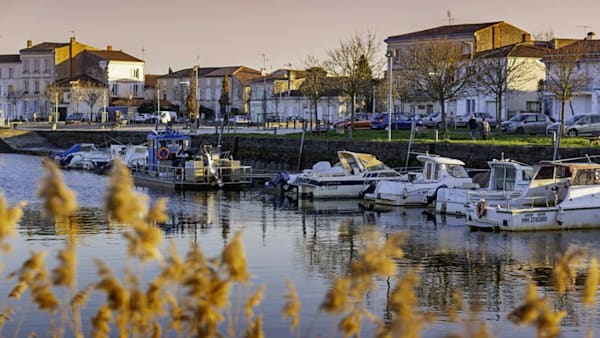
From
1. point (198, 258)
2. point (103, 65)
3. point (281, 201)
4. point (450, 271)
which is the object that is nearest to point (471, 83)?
point (281, 201)

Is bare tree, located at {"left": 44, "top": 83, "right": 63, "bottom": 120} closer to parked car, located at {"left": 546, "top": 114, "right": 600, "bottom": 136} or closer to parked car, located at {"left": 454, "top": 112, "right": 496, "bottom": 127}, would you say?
parked car, located at {"left": 454, "top": 112, "right": 496, "bottom": 127}

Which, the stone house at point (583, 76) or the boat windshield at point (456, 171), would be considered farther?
the stone house at point (583, 76)

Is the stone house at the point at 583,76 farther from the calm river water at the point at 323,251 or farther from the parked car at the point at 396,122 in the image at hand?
the calm river water at the point at 323,251

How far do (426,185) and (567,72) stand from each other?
18.8 m

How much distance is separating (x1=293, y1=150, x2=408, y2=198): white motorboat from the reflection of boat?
15.5 ft

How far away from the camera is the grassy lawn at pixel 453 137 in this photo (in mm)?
43156

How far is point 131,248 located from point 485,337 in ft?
7.33

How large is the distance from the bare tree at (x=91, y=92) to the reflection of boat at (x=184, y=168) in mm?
51058

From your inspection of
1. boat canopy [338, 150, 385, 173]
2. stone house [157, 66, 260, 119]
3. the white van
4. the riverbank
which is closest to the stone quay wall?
the riverbank

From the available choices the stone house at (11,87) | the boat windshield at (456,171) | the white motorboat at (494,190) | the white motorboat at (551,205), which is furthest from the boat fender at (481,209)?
the stone house at (11,87)

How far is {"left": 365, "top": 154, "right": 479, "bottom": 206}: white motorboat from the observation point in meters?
35.8

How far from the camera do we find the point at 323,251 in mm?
25750

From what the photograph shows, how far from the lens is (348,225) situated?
31406 mm

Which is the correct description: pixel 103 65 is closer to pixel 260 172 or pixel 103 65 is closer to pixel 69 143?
pixel 69 143
